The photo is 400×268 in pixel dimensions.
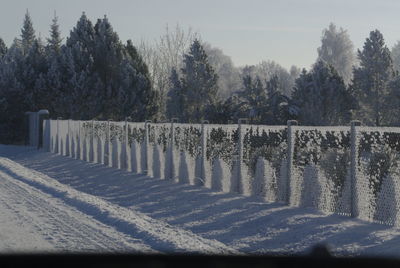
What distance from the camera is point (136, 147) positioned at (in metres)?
21.8

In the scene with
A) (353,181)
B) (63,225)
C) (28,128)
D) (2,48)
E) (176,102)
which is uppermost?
(2,48)

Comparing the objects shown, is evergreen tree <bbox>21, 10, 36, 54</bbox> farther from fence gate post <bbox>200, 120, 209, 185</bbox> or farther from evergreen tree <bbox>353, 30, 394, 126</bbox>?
fence gate post <bbox>200, 120, 209, 185</bbox>

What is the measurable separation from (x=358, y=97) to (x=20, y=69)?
22327 millimetres

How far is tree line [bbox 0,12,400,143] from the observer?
35.7 m

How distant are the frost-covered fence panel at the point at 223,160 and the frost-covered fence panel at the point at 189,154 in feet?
1.28

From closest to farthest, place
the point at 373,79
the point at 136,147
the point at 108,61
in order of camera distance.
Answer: the point at 136,147
the point at 373,79
the point at 108,61

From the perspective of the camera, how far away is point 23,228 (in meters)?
10.5

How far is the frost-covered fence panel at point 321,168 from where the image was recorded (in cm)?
1232

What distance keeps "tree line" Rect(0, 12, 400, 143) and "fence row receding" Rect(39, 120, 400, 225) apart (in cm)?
1343

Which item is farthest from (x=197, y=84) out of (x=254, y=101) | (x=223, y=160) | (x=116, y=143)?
(x=223, y=160)

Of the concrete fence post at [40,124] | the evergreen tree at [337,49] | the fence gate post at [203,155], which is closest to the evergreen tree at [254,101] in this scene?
the concrete fence post at [40,124]

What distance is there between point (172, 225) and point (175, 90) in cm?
3284

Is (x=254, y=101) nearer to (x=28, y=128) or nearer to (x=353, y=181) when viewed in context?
(x=28, y=128)

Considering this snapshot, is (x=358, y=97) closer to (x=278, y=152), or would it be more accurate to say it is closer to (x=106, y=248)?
(x=278, y=152)
